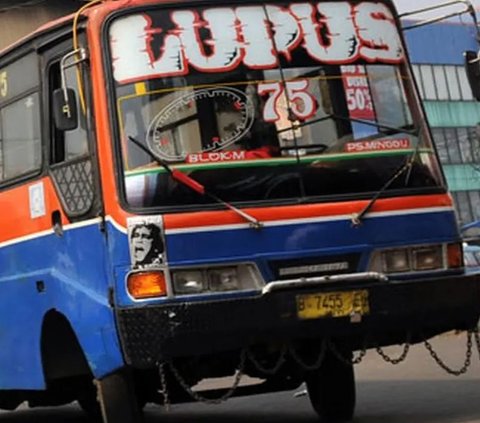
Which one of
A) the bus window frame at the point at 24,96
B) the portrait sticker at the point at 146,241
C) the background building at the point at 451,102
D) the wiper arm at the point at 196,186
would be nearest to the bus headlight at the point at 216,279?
the portrait sticker at the point at 146,241

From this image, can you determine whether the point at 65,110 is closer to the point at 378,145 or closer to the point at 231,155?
the point at 231,155

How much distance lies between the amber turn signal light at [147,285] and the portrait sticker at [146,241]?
0.21 feet

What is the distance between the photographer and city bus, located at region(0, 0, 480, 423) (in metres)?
7.71

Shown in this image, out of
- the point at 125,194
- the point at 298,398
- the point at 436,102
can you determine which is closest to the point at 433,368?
the point at 298,398

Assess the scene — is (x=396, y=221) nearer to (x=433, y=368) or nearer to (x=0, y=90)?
(x=0, y=90)

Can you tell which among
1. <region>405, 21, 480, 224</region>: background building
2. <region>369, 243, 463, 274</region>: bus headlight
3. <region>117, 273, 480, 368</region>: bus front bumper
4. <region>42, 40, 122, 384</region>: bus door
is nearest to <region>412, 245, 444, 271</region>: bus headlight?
<region>369, 243, 463, 274</region>: bus headlight

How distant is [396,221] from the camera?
8.08 metres

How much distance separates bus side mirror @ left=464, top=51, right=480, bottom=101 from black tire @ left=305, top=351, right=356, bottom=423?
2.47m

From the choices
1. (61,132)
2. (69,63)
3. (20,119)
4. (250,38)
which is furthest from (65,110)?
(250,38)

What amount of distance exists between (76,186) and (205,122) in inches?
40.2

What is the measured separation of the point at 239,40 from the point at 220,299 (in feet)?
5.70

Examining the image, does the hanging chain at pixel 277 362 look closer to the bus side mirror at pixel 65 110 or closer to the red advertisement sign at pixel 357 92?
the red advertisement sign at pixel 357 92

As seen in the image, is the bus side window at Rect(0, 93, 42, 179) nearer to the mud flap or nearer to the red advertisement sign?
the mud flap

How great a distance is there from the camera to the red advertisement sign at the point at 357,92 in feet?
27.1
